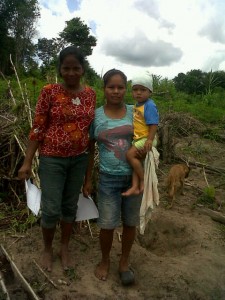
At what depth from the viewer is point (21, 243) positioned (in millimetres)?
3297

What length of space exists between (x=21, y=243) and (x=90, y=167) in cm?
112

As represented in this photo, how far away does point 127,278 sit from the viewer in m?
→ 2.81

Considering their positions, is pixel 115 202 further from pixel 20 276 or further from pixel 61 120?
pixel 20 276

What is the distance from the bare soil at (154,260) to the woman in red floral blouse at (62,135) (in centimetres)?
50

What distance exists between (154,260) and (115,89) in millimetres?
1677

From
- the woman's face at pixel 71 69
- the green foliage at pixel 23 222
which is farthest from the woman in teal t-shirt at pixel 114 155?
the green foliage at pixel 23 222

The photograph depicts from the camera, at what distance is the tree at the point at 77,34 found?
85.2 feet

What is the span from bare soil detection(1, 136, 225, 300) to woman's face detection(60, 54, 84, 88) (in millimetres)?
1585

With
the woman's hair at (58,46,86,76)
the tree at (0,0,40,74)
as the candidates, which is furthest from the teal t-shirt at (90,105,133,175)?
the tree at (0,0,40,74)

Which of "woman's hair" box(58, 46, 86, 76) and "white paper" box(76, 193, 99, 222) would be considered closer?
"woman's hair" box(58, 46, 86, 76)

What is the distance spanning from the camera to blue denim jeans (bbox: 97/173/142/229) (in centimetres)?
260

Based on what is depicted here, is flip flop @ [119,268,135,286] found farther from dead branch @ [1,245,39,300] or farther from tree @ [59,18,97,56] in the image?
tree @ [59,18,97,56]

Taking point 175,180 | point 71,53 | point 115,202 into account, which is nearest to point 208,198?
point 175,180

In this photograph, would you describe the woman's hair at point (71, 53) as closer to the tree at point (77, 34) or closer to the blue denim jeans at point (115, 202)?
the blue denim jeans at point (115, 202)
